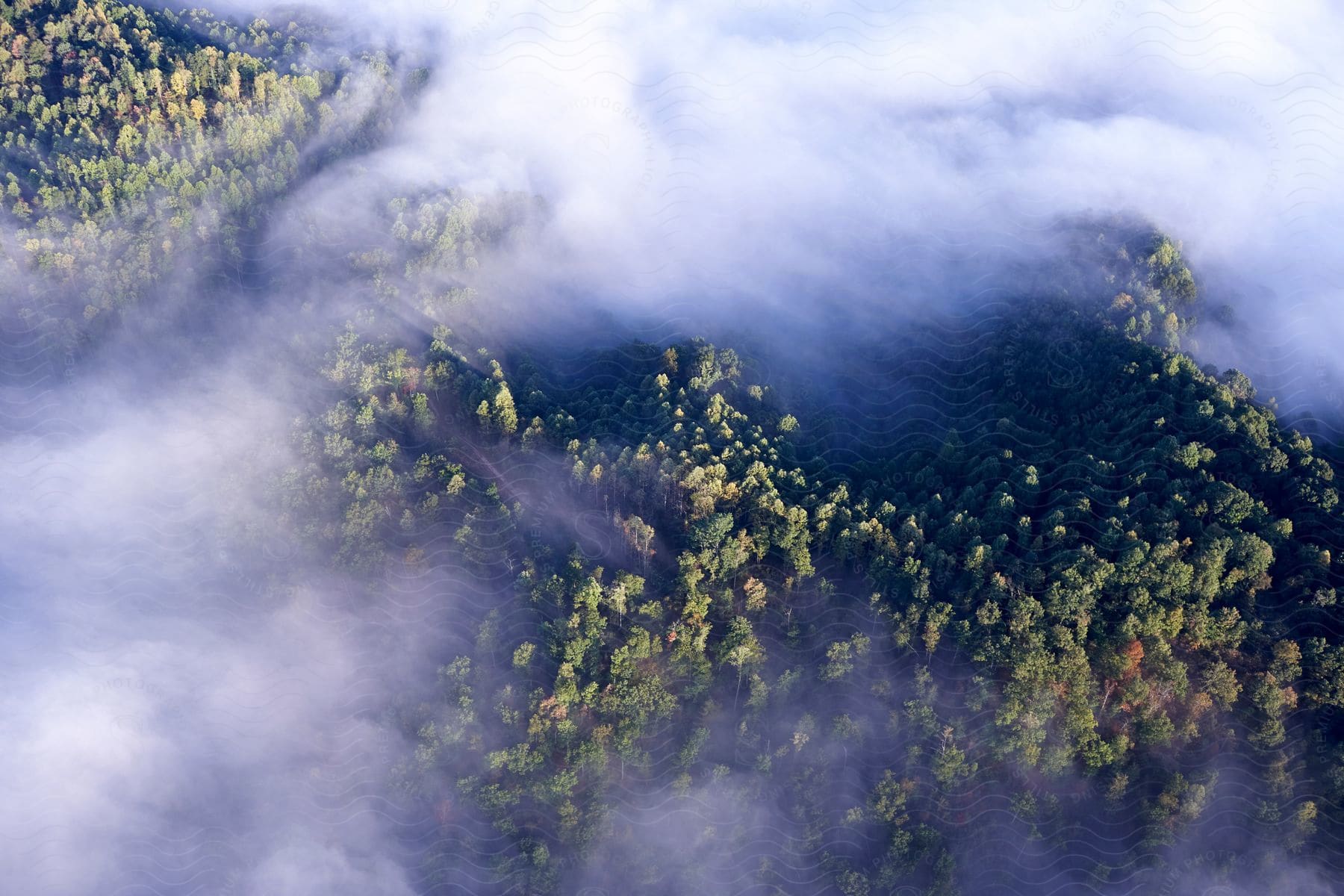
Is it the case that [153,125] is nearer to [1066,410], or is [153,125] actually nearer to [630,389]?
[630,389]

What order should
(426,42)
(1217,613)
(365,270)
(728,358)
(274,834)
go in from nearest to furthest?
1. (1217,613)
2. (274,834)
3. (728,358)
4. (365,270)
5. (426,42)

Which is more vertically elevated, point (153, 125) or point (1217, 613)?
point (153, 125)

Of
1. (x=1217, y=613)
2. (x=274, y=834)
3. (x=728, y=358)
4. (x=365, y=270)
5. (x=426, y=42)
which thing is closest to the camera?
(x=1217, y=613)

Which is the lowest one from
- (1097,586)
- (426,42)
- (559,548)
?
(559,548)

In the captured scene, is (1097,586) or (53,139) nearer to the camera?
(1097,586)

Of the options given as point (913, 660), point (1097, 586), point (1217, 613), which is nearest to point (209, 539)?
point (913, 660)

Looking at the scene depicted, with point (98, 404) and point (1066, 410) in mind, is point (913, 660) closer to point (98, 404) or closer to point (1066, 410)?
point (1066, 410)
